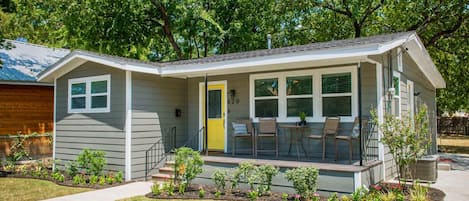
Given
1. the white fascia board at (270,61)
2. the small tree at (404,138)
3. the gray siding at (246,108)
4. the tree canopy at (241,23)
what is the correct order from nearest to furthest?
1. the small tree at (404,138)
2. the white fascia board at (270,61)
3. the gray siding at (246,108)
4. the tree canopy at (241,23)

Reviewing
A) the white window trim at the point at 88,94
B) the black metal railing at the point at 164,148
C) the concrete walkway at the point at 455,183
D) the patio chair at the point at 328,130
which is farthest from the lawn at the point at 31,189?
the concrete walkway at the point at 455,183

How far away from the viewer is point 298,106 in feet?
27.4

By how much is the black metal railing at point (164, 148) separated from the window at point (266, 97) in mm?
1815

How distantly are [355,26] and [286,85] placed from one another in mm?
8920

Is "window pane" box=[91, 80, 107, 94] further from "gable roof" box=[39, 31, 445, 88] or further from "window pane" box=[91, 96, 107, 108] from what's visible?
"gable roof" box=[39, 31, 445, 88]

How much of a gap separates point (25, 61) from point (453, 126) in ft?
87.5

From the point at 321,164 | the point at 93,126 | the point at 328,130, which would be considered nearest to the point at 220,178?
the point at 321,164

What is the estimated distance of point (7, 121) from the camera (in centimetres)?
1215

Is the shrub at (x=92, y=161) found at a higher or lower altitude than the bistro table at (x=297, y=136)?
lower

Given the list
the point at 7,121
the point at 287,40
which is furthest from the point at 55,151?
the point at 287,40

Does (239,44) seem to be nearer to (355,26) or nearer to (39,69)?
(355,26)

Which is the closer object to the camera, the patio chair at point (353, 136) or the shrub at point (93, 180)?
the patio chair at point (353, 136)

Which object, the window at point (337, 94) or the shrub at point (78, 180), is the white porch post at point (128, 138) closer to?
the shrub at point (78, 180)

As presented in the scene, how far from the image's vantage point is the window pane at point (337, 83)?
7699 millimetres
